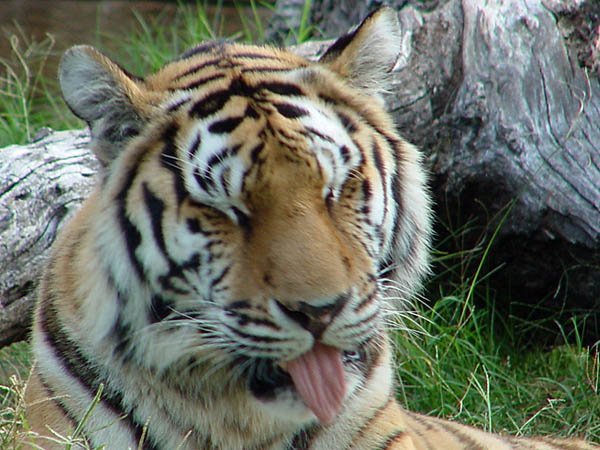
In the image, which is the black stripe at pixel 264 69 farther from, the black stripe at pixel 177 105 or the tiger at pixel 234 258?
the black stripe at pixel 177 105

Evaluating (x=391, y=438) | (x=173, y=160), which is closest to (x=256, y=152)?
(x=173, y=160)

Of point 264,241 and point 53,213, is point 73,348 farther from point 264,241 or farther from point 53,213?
point 53,213

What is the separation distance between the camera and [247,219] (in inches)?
68.4

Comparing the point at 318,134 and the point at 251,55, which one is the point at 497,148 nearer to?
the point at 251,55

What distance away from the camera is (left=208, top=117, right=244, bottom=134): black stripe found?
1.84 m

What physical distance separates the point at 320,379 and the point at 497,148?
1463 mm

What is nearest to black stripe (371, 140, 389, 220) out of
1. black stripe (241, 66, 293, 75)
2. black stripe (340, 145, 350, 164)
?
black stripe (340, 145, 350, 164)

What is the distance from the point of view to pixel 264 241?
1701 mm

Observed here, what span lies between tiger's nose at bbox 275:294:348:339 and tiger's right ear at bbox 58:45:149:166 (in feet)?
1.85

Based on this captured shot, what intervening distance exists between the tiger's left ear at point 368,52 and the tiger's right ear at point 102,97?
49cm

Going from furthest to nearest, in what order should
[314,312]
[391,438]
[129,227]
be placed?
[391,438], [129,227], [314,312]

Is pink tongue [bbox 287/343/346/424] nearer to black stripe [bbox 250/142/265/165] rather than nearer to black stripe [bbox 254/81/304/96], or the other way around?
black stripe [bbox 250/142/265/165]

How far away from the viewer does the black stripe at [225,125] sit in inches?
72.3

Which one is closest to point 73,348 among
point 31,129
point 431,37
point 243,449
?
point 243,449
